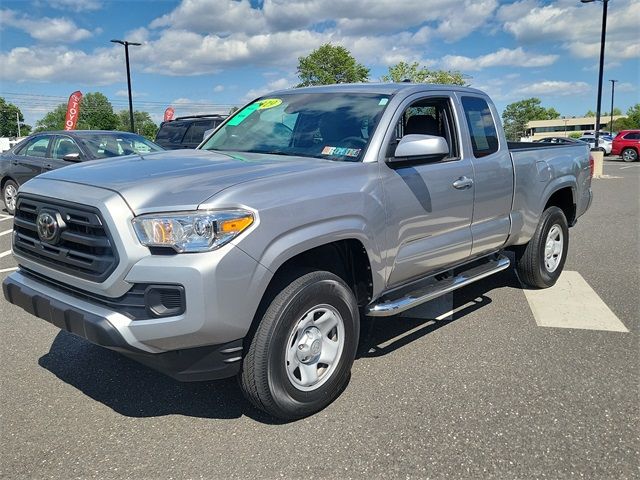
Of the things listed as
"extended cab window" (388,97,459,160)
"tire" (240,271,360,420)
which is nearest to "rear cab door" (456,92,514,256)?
"extended cab window" (388,97,459,160)

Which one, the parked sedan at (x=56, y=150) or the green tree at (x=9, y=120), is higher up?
the green tree at (x=9, y=120)

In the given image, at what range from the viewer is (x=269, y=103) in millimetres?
4574

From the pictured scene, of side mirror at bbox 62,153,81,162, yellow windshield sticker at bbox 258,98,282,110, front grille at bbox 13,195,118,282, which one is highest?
yellow windshield sticker at bbox 258,98,282,110

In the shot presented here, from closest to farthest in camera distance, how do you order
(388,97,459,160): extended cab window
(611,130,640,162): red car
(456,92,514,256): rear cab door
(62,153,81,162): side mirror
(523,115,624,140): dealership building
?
(388,97,459,160): extended cab window < (456,92,514,256): rear cab door < (62,153,81,162): side mirror < (611,130,640,162): red car < (523,115,624,140): dealership building

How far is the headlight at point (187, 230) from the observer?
8.69ft

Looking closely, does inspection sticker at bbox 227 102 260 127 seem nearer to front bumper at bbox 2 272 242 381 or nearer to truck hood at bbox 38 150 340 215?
truck hood at bbox 38 150 340 215

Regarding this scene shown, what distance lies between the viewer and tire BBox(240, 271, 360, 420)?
9.53 ft

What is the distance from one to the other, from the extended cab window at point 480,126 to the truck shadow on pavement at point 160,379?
149 centimetres

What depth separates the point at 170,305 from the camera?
2.64m

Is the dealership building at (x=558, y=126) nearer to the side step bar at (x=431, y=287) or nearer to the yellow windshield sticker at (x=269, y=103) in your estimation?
the side step bar at (x=431, y=287)

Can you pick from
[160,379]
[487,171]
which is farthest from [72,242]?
[487,171]

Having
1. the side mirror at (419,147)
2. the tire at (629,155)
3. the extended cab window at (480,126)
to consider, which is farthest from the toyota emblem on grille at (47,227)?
the tire at (629,155)

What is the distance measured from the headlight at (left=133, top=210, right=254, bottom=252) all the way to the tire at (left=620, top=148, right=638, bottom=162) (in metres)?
32.8

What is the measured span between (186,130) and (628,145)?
25.3m
